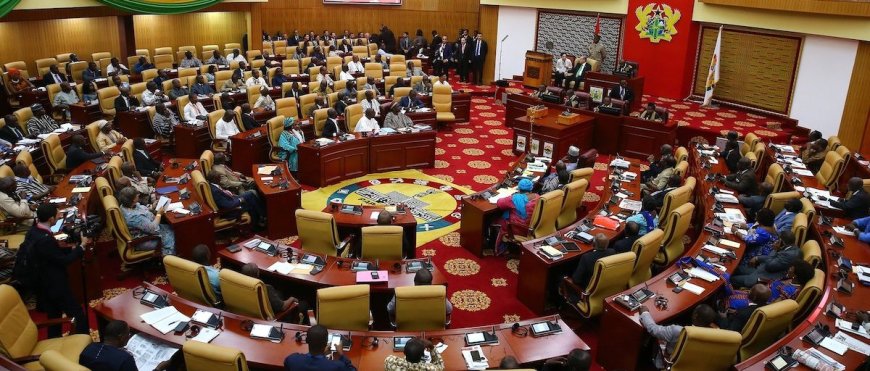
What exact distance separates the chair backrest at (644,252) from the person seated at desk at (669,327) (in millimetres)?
1152

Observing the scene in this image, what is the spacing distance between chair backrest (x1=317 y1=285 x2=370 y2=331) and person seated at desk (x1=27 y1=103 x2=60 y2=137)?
7.97m

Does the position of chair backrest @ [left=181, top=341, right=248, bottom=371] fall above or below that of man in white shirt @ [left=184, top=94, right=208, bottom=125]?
below

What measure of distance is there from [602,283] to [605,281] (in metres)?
0.04

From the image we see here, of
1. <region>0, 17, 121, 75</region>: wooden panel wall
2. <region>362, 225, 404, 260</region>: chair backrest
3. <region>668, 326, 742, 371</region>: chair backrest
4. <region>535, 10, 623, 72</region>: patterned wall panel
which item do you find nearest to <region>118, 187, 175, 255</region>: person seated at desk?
<region>362, 225, 404, 260</region>: chair backrest

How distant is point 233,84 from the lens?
15.1m

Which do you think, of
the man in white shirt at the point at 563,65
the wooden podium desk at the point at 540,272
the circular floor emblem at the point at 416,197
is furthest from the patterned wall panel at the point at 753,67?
the wooden podium desk at the point at 540,272

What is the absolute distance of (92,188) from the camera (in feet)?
28.1

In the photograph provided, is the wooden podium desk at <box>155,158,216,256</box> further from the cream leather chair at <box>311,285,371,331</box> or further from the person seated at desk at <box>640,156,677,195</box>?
the person seated at desk at <box>640,156,677,195</box>

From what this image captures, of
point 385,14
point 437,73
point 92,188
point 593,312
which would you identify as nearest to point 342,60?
point 437,73

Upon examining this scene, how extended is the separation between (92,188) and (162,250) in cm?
167

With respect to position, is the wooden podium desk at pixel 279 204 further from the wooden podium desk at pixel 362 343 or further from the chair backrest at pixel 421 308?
the chair backrest at pixel 421 308

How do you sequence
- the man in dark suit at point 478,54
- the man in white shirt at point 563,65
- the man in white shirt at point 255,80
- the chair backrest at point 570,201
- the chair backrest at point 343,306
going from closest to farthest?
the chair backrest at point 343,306 → the chair backrest at point 570,201 → the man in white shirt at point 255,80 → the man in white shirt at point 563,65 → the man in dark suit at point 478,54

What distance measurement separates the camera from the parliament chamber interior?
549 centimetres

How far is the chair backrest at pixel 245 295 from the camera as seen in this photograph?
227 inches
